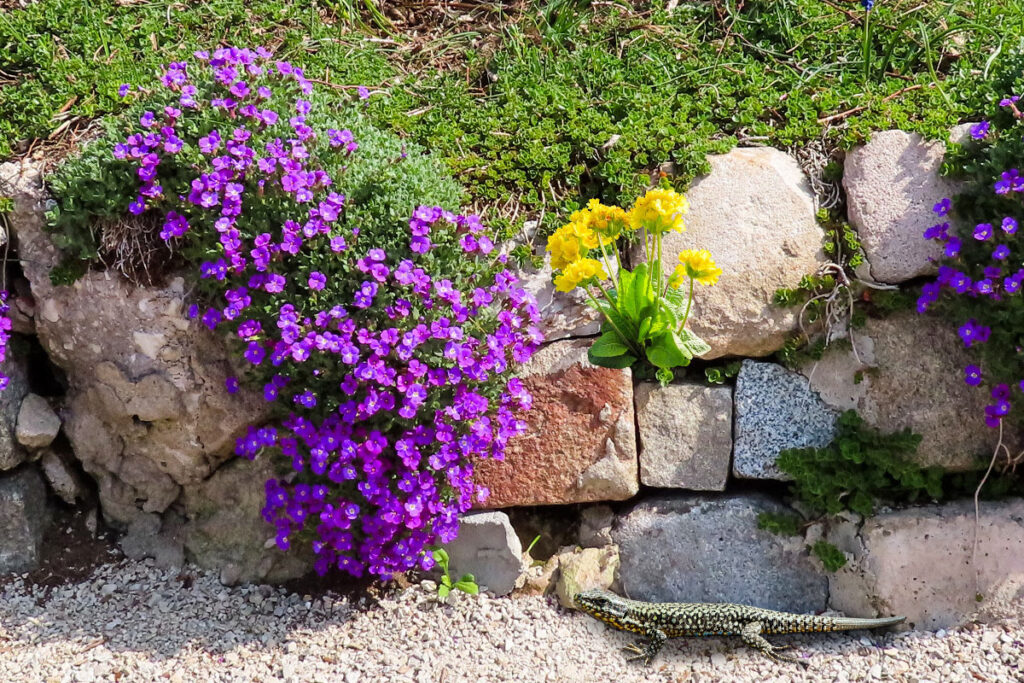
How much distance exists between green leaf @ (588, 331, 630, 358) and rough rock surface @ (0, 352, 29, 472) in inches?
96.7

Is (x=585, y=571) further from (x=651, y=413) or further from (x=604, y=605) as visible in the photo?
(x=651, y=413)

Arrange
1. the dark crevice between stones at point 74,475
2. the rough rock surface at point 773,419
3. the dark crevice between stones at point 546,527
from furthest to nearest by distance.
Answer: the dark crevice between stones at point 74,475, the dark crevice between stones at point 546,527, the rough rock surface at point 773,419

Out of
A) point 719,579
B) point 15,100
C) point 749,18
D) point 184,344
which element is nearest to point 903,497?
point 719,579

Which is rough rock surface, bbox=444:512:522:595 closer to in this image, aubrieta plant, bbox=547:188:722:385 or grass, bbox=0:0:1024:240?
aubrieta plant, bbox=547:188:722:385

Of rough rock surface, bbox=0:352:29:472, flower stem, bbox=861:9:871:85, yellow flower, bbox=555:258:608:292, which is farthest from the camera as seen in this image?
flower stem, bbox=861:9:871:85

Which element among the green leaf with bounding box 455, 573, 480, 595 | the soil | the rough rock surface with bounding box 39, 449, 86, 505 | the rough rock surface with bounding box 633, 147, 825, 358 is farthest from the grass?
the soil

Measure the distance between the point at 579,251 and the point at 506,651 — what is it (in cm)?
155

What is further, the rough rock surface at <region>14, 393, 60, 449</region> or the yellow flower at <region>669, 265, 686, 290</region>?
the rough rock surface at <region>14, 393, 60, 449</region>

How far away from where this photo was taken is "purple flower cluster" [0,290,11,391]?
405cm

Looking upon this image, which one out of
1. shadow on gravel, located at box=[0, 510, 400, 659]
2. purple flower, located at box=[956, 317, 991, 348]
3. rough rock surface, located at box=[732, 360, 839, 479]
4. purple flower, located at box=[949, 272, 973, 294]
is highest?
purple flower, located at box=[949, 272, 973, 294]

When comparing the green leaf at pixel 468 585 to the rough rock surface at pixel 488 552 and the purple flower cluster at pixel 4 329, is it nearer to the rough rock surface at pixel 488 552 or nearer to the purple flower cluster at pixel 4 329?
the rough rock surface at pixel 488 552

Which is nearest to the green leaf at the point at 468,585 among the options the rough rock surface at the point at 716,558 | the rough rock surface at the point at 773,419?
the rough rock surface at the point at 716,558

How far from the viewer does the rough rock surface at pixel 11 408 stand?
13.7 ft

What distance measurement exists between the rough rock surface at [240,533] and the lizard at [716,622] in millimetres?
1412
